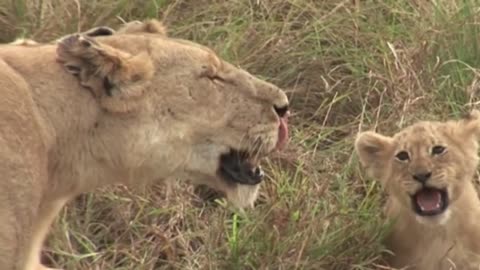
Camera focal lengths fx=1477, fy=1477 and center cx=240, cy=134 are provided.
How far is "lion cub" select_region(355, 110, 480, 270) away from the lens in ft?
13.8

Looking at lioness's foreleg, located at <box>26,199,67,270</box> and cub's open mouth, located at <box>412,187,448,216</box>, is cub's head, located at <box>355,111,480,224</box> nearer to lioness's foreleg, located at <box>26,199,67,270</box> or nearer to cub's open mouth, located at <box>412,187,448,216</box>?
cub's open mouth, located at <box>412,187,448,216</box>

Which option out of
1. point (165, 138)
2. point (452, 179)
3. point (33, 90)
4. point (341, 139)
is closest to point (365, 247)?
point (452, 179)

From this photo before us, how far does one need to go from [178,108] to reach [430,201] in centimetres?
113

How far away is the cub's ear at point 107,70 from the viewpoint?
3219 millimetres

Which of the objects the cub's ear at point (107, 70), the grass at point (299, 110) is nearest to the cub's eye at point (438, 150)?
the grass at point (299, 110)

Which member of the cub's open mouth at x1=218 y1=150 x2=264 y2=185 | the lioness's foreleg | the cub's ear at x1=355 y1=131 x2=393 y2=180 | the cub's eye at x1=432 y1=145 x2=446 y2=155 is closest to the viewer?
the lioness's foreleg

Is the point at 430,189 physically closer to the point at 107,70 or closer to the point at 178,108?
the point at 178,108

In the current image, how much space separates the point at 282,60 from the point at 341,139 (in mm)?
419

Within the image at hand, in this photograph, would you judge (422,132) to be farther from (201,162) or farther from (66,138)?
(66,138)

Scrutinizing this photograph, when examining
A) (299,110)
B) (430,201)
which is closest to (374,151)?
(430,201)

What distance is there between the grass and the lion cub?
10cm

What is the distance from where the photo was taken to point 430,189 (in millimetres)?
4207

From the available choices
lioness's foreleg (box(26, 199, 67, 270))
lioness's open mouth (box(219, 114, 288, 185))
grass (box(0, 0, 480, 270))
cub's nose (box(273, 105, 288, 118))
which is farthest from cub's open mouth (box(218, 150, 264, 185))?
grass (box(0, 0, 480, 270))

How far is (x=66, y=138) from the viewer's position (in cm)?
328
